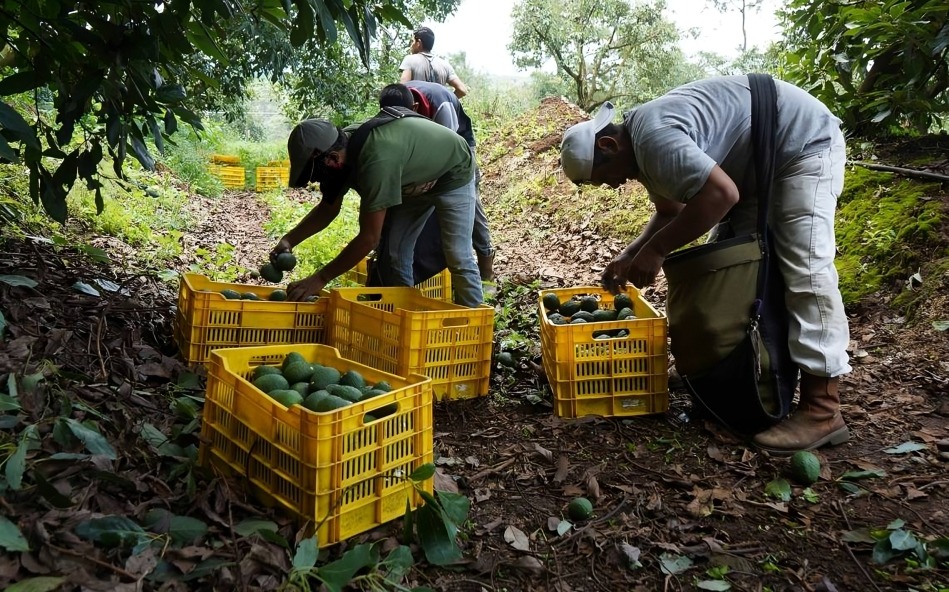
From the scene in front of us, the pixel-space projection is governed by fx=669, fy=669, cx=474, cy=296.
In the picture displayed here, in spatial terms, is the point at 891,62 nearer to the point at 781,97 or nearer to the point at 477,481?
the point at 781,97

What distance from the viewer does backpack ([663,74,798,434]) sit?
2938 mm

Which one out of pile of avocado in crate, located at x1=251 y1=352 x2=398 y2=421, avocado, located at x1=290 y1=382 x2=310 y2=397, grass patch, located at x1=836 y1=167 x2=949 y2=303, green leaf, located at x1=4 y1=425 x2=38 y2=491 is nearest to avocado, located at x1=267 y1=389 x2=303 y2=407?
pile of avocado in crate, located at x1=251 y1=352 x2=398 y2=421

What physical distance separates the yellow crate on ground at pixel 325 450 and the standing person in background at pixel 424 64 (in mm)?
4035

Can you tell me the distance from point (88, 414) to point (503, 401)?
6.57 ft

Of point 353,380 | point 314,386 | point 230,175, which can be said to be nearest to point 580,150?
point 353,380

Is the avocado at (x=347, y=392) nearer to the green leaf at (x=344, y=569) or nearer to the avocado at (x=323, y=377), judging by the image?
the avocado at (x=323, y=377)

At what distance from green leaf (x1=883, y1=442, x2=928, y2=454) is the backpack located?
46 cm

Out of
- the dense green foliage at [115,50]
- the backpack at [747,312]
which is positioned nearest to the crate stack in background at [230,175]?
the dense green foliage at [115,50]

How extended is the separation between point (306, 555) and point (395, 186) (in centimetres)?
204

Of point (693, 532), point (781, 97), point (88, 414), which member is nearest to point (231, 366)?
point (88, 414)

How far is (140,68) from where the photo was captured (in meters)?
2.63

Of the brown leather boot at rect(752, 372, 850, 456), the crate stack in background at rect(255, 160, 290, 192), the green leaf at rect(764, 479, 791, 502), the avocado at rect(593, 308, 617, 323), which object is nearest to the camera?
the green leaf at rect(764, 479, 791, 502)

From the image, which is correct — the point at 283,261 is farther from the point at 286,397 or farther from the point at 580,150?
the point at 580,150

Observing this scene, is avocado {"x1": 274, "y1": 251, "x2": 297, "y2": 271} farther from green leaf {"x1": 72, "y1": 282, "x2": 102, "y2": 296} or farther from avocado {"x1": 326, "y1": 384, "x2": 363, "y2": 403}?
avocado {"x1": 326, "y1": 384, "x2": 363, "y2": 403}
